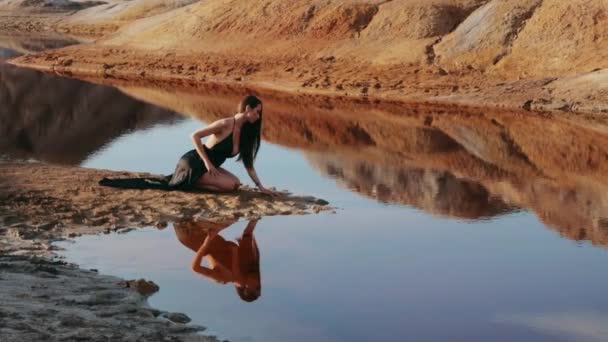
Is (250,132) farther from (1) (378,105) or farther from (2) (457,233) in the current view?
(1) (378,105)

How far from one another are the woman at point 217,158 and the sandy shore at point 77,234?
161 millimetres

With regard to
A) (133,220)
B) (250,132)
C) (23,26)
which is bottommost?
(133,220)

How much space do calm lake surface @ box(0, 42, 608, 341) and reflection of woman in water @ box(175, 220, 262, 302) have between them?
93mm

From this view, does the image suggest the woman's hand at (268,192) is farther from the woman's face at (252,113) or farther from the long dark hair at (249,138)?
the woman's face at (252,113)

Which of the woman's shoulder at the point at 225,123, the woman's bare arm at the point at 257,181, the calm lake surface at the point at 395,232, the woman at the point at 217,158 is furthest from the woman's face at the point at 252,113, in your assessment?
the calm lake surface at the point at 395,232

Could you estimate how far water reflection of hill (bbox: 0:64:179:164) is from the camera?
59.9 feet

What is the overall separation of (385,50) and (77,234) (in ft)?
72.4

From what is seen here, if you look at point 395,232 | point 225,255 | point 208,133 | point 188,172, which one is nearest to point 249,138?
point 208,133

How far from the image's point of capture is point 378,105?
85.6ft

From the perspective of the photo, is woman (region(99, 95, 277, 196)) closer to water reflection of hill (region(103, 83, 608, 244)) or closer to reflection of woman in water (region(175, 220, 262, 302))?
reflection of woman in water (region(175, 220, 262, 302))

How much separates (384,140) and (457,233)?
8053 mm

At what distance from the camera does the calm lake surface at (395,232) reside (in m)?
8.62

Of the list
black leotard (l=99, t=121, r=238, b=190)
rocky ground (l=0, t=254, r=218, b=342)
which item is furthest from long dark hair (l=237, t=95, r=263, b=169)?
rocky ground (l=0, t=254, r=218, b=342)

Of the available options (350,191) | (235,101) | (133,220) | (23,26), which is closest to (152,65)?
(235,101)
